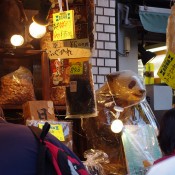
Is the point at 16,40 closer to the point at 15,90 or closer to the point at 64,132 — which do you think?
the point at 15,90

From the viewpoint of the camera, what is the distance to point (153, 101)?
692cm

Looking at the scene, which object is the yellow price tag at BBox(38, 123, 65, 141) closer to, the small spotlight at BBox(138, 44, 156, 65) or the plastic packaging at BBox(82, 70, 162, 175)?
the plastic packaging at BBox(82, 70, 162, 175)

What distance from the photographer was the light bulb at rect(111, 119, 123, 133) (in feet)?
13.4

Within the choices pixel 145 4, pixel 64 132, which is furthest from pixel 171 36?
pixel 145 4

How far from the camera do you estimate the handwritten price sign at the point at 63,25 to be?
12.1ft

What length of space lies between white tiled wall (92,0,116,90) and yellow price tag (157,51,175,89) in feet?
6.63

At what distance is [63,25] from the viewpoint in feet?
12.4

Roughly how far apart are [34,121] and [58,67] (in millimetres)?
795

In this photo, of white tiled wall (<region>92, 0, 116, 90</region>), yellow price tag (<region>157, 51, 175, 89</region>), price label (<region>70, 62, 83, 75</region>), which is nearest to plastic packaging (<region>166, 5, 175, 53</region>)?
yellow price tag (<region>157, 51, 175, 89</region>)

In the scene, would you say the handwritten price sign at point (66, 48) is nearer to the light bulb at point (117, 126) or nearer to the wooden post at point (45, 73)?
the wooden post at point (45, 73)

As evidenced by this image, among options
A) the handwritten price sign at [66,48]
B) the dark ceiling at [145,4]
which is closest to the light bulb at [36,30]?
the handwritten price sign at [66,48]

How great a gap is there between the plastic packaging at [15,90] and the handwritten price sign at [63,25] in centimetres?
63

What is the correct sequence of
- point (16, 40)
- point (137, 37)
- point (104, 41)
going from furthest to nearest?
point (137, 37)
point (104, 41)
point (16, 40)

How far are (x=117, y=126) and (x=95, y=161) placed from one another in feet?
1.43
